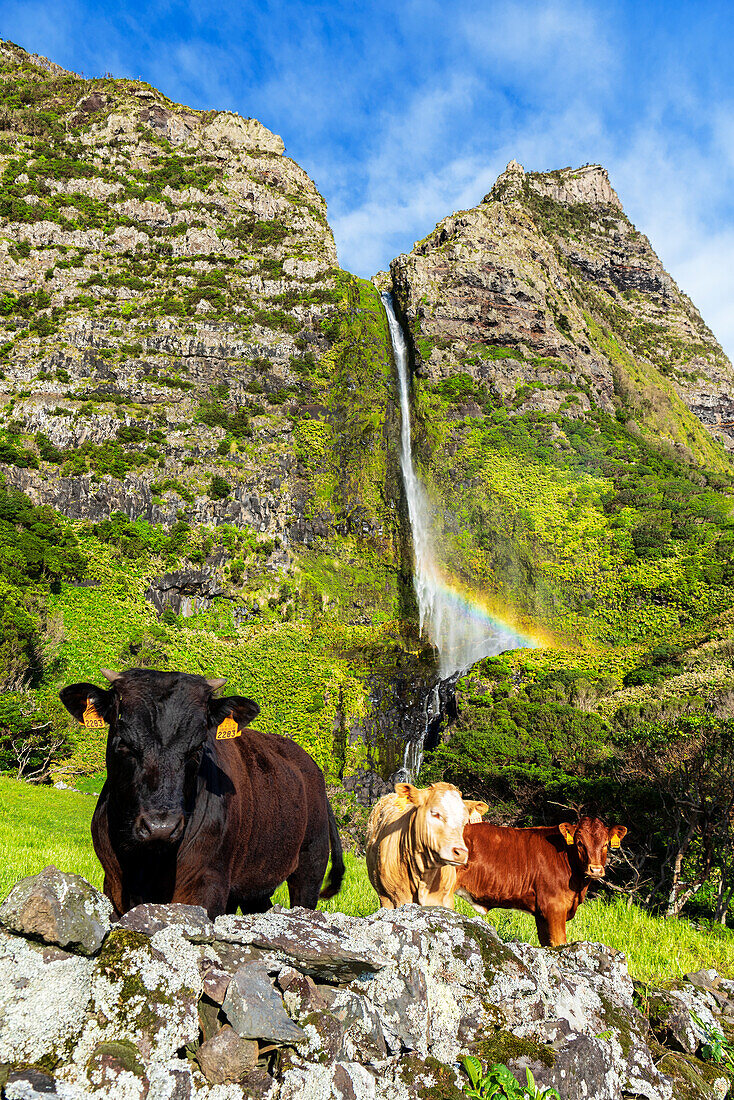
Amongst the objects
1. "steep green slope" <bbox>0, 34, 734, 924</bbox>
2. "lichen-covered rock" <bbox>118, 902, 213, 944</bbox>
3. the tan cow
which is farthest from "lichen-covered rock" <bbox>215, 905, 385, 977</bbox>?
"steep green slope" <bbox>0, 34, 734, 924</bbox>

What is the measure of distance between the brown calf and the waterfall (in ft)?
89.0

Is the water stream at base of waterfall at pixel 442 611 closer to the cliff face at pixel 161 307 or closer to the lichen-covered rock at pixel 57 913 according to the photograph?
the cliff face at pixel 161 307

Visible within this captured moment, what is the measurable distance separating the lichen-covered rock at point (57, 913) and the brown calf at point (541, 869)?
5545mm

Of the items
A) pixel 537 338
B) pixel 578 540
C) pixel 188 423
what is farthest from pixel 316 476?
pixel 537 338

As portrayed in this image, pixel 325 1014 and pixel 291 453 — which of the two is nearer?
pixel 325 1014

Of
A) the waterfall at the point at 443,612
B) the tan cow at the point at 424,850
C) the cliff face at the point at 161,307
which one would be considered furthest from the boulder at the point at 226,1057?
the cliff face at the point at 161,307

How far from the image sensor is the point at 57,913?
9.16 feet

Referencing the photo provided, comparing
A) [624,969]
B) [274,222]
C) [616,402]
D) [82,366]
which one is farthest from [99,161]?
[624,969]

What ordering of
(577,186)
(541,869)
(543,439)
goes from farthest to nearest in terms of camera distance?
(577,186), (543,439), (541,869)

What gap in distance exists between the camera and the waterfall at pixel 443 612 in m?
38.0

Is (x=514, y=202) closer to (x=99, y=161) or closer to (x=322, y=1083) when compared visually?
(x=99, y=161)

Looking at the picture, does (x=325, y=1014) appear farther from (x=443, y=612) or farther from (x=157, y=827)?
(x=443, y=612)

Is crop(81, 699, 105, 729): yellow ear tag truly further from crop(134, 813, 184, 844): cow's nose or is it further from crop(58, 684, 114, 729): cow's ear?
crop(134, 813, 184, 844): cow's nose

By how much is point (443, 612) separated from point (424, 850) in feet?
116
